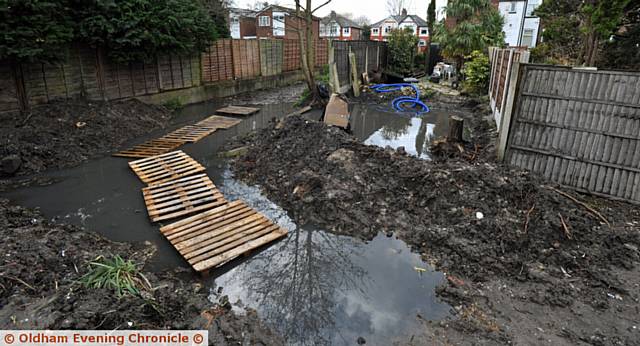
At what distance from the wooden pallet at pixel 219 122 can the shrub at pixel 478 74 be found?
912 cm

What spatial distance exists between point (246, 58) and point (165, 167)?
32.8 ft

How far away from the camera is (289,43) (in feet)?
60.3

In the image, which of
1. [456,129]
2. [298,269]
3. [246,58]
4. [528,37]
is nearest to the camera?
[298,269]

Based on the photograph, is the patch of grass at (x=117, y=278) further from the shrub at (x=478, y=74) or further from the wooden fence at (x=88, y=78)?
the shrub at (x=478, y=74)

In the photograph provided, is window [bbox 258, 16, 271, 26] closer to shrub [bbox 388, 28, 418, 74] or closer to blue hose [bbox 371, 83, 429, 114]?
shrub [bbox 388, 28, 418, 74]

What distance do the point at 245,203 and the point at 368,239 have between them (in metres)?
2.03

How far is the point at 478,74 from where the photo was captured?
44.0 ft

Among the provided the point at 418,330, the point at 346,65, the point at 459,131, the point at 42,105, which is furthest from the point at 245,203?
the point at 346,65

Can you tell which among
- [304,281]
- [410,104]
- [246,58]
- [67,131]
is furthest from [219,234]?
[246,58]

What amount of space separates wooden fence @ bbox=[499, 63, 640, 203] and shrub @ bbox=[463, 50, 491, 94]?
8.34 meters

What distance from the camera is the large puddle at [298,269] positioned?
3205mm

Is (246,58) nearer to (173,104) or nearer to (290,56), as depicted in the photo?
(290,56)

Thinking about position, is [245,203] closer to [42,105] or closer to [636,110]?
[636,110]

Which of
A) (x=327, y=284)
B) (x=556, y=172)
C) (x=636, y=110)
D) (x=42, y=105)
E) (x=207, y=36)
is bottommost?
(x=327, y=284)
